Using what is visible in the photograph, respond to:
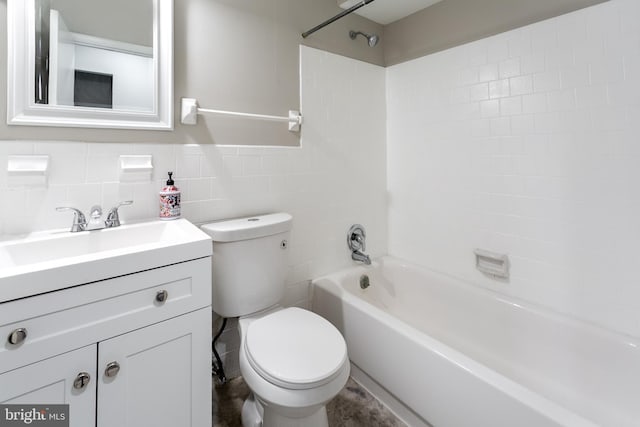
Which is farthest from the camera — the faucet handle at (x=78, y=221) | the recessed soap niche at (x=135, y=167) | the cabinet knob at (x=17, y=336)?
the recessed soap niche at (x=135, y=167)

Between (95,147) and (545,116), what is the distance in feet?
6.79

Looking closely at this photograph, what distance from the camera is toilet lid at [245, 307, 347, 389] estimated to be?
1.02m

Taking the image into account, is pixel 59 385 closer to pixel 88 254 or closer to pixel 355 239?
pixel 88 254

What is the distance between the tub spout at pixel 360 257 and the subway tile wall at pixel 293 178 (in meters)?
0.04

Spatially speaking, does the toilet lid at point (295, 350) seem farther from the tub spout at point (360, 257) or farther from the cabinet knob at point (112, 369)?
the tub spout at point (360, 257)

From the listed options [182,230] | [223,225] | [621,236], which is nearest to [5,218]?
[182,230]

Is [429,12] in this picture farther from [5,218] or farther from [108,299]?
[5,218]

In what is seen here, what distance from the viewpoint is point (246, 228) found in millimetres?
Result: 1340

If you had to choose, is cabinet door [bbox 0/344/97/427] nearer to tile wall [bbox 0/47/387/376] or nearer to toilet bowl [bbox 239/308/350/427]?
toilet bowl [bbox 239/308/350/427]

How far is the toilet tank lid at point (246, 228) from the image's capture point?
4.29 ft

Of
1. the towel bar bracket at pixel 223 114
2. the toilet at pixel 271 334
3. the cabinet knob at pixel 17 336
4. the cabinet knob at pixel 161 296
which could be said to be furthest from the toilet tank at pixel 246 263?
the cabinet knob at pixel 17 336

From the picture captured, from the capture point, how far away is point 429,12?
6.39ft

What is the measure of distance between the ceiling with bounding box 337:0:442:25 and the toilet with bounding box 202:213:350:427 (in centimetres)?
151

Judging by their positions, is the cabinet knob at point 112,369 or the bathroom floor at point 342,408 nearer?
the cabinet knob at point 112,369
